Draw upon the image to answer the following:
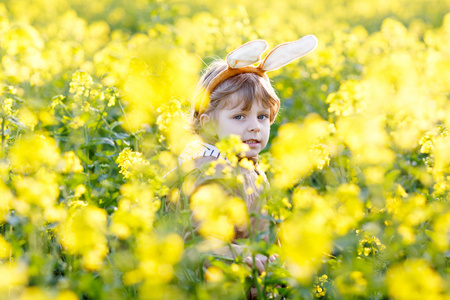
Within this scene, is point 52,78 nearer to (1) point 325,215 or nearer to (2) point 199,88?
(2) point 199,88

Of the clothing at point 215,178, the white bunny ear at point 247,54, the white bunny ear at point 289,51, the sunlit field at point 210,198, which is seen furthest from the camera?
the white bunny ear at point 289,51

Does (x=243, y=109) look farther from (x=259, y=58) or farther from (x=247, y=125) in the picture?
(x=259, y=58)

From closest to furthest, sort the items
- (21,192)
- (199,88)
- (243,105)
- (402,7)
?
(21,192) → (243,105) → (199,88) → (402,7)

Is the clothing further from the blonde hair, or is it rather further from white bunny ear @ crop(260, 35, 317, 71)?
white bunny ear @ crop(260, 35, 317, 71)

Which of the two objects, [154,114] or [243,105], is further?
[154,114]

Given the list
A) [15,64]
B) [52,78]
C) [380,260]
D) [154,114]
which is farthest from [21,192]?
[52,78]

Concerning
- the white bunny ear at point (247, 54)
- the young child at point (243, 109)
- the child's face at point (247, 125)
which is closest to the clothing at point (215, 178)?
the young child at point (243, 109)

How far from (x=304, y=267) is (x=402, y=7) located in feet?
45.8

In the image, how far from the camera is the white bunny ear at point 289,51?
2.39 meters

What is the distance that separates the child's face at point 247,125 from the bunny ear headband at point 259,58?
0.18 metres

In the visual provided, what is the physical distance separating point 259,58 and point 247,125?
0.31m

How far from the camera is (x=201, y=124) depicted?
247 cm

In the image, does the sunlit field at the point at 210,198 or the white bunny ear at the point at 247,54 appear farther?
the white bunny ear at the point at 247,54

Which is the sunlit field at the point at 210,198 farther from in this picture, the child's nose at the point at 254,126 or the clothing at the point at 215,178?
the child's nose at the point at 254,126
